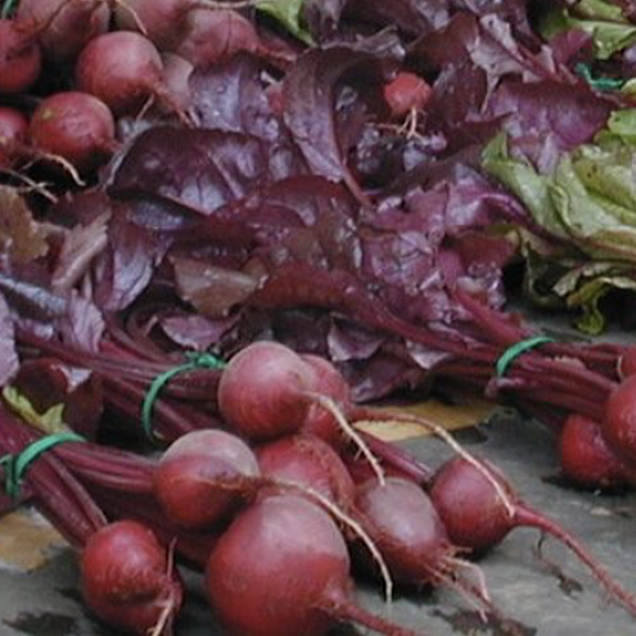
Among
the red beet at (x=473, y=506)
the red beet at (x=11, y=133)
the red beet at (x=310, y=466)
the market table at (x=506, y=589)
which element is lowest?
the market table at (x=506, y=589)

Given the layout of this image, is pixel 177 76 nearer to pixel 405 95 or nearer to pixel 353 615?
pixel 405 95

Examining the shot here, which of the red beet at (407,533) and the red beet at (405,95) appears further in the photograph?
the red beet at (405,95)

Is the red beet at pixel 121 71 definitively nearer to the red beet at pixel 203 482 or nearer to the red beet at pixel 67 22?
the red beet at pixel 67 22

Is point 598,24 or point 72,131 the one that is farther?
point 598,24

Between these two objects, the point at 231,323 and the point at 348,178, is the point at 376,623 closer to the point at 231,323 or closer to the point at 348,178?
the point at 231,323

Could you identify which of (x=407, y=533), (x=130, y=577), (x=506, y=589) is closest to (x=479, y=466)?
(x=407, y=533)

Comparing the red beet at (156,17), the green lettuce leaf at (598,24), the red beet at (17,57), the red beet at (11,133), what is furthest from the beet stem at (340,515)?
the green lettuce leaf at (598,24)
